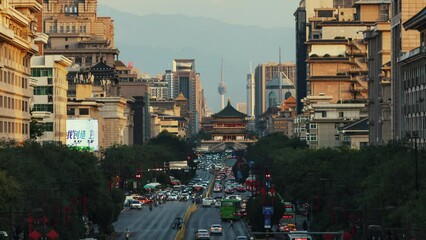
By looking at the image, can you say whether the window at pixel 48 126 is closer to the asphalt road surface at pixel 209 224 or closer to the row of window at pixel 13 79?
the asphalt road surface at pixel 209 224

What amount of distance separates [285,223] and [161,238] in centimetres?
1428

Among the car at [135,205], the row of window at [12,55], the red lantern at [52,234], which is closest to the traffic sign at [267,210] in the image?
the row of window at [12,55]

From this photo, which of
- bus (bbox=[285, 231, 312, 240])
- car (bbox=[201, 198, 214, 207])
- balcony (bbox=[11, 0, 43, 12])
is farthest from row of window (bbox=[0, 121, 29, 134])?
car (bbox=[201, 198, 214, 207])

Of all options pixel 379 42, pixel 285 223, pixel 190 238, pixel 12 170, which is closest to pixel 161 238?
pixel 190 238

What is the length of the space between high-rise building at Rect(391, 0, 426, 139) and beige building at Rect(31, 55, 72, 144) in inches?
2037

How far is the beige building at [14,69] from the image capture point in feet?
424

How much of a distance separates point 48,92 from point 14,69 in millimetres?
55573

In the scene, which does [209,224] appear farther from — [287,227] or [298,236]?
[298,236]

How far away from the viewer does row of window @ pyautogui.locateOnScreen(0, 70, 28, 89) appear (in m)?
131

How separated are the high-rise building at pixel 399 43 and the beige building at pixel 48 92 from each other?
5173cm

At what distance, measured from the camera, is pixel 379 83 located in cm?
17700

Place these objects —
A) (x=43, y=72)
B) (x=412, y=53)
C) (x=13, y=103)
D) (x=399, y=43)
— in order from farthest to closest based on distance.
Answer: (x=43, y=72) < (x=399, y=43) < (x=13, y=103) < (x=412, y=53)

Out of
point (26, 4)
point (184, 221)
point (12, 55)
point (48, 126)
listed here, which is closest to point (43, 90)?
point (48, 126)

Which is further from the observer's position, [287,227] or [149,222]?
[149,222]
